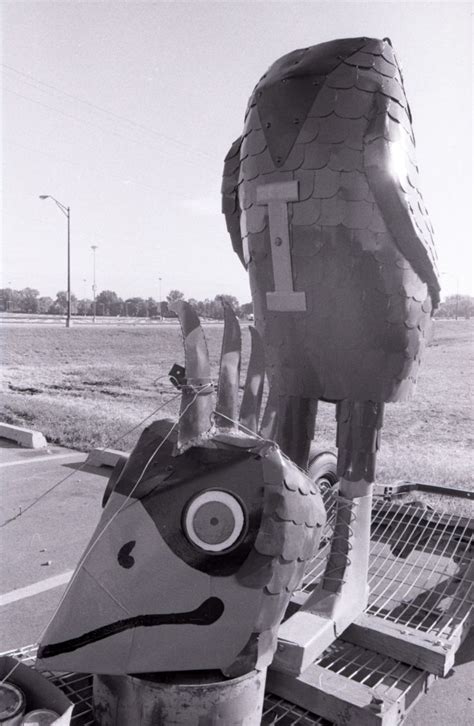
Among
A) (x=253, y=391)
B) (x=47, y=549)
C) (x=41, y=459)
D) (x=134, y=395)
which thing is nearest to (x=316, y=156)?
(x=253, y=391)

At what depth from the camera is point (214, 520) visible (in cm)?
121

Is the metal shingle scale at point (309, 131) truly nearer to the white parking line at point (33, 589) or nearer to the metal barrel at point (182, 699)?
the metal barrel at point (182, 699)

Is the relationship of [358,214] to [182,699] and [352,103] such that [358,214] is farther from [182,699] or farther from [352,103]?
[182,699]

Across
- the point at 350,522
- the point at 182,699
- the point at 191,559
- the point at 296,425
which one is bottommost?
the point at 182,699

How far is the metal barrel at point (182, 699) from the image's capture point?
47.9 inches

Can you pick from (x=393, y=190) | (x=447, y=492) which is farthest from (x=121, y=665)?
(x=447, y=492)

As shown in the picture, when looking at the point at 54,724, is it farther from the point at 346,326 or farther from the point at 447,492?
the point at 447,492

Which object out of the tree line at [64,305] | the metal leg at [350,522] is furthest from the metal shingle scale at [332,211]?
the tree line at [64,305]

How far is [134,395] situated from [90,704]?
729 cm

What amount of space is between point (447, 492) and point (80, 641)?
216cm

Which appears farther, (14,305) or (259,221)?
(14,305)

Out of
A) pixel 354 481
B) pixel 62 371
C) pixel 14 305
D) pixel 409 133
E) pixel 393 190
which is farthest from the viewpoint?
pixel 14 305

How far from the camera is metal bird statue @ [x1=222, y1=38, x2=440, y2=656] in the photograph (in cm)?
170

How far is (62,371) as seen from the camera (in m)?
10.6
